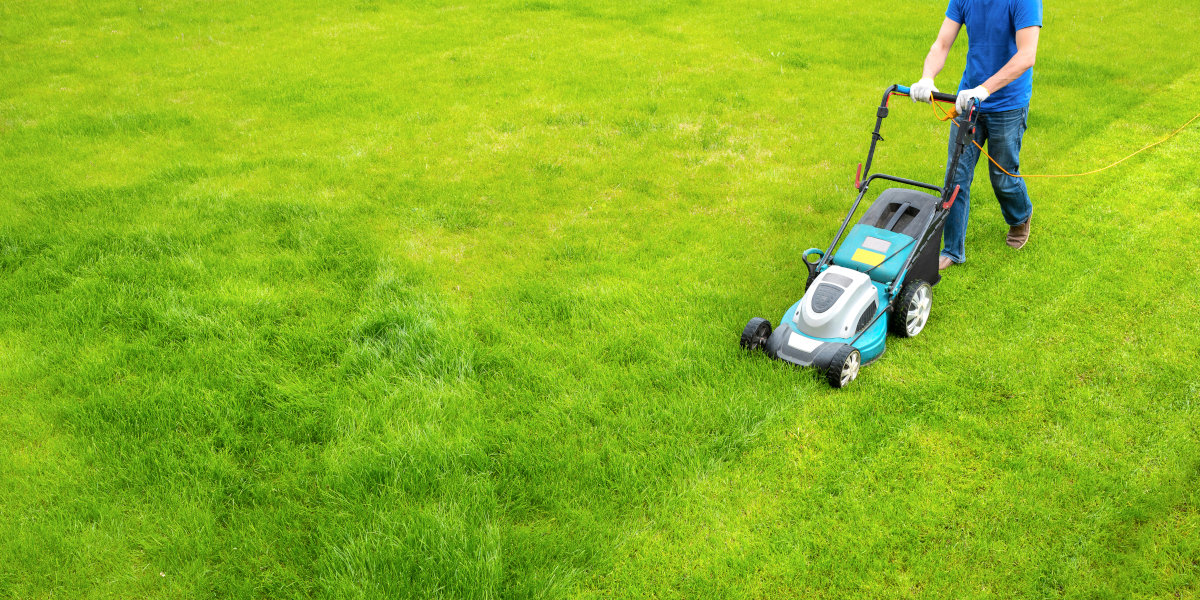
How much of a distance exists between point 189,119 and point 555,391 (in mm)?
5978

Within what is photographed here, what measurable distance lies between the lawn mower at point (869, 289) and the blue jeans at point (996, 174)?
420 mm

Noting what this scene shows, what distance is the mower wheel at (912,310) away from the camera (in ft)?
14.6

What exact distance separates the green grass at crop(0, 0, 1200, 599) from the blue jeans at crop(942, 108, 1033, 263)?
0.25 m

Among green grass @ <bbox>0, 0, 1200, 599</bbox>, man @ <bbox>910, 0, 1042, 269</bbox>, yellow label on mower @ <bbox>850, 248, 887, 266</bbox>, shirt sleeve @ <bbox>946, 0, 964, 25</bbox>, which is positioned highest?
shirt sleeve @ <bbox>946, 0, 964, 25</bbox>

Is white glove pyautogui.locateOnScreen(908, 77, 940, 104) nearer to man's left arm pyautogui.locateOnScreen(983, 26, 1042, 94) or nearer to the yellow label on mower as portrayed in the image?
man's left arm pyautogui.locateOnScreen(983, 26, 1042, 94)

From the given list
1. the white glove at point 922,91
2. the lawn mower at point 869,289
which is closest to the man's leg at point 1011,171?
the lawn mower at point 869,289

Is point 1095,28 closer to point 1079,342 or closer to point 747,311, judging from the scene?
point 1079,342

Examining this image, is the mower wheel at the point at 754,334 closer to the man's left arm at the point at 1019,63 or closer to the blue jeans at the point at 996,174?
the blue jeans at the point at 996,174

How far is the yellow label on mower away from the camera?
14.8 ft

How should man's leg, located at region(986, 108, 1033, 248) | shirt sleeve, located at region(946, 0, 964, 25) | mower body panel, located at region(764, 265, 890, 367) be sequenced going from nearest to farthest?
mower body panel, located at region(764, 265, 890, 367) < shirt sleeve, located at region(946, 0, 964, 25) < man's leg, located at region(986, 108, 1033, 248)

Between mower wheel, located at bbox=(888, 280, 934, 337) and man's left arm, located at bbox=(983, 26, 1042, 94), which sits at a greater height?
man's left arm, located at bbox=(983, 26, 1042, 94)

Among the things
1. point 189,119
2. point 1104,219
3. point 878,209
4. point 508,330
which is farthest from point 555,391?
point 189,119

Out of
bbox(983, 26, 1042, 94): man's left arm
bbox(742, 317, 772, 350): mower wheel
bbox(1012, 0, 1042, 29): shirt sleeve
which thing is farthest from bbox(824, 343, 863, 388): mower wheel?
bbox(1012, 0, 1042, 29): shirt sleeve

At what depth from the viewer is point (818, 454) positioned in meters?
3.73
